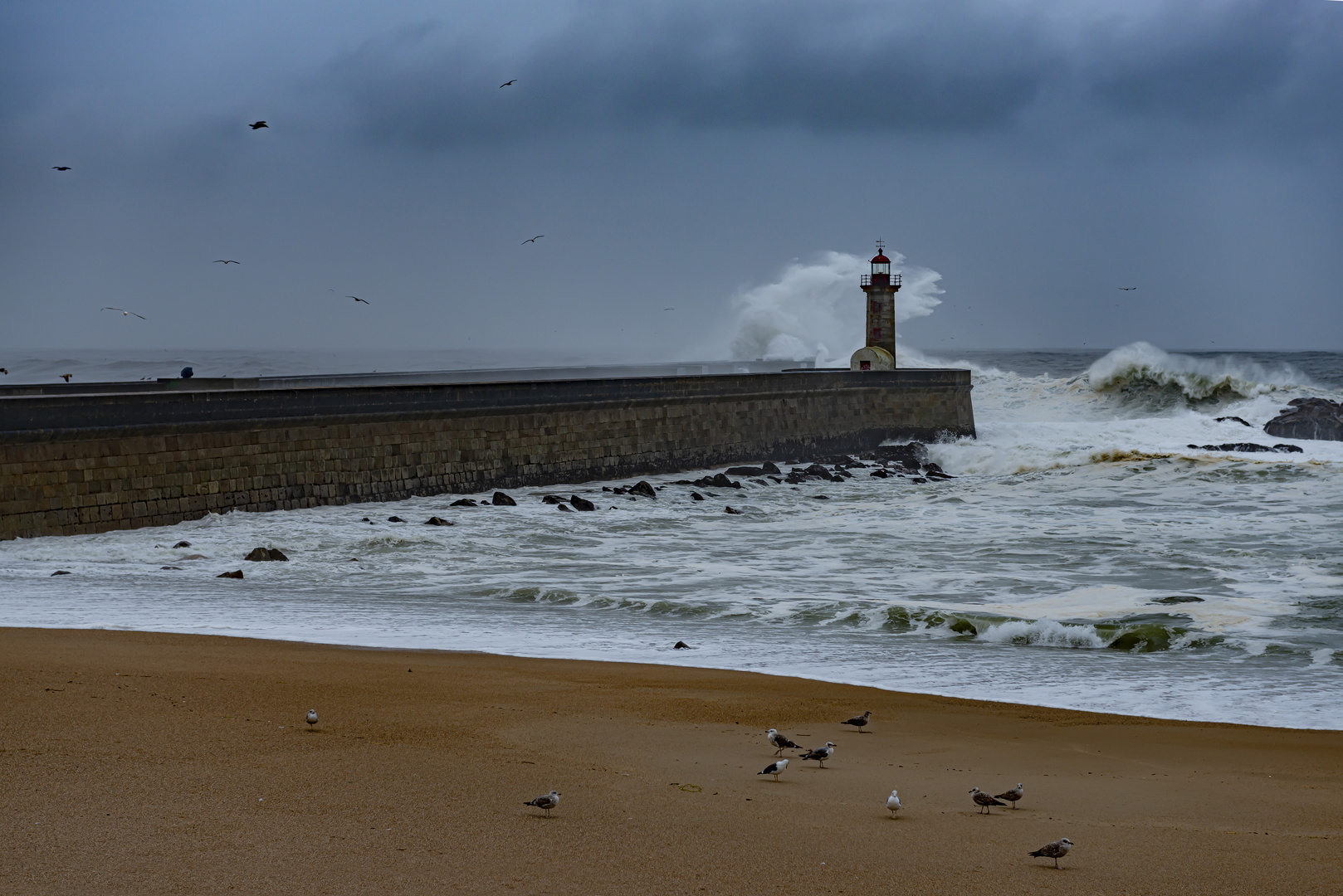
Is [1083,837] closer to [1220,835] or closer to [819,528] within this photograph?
[1220,835]

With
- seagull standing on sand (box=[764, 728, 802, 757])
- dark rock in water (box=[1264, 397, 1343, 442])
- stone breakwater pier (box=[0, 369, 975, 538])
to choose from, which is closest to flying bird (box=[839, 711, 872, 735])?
seagull standing on sand (box=[764, 728, 802, 757])

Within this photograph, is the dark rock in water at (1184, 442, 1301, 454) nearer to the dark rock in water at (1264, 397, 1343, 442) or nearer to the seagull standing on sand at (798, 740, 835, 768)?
the dark rock in water at (1264, 397, 1343, 442)

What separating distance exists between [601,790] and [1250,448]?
2543 centimetres

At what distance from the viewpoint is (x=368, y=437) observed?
17578 millimetres

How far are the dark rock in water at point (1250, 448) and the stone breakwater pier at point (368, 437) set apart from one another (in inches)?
290

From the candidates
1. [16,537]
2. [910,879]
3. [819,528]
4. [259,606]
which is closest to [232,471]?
[16,537]

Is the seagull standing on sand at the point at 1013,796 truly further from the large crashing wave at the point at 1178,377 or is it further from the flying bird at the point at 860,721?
the large crashing wave at the point at 1178,377

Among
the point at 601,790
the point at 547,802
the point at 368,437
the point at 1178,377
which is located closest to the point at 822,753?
the point at 601,790

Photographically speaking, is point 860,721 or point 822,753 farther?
point 860,721

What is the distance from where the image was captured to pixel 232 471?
1569 cm

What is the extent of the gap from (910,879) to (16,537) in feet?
41.7

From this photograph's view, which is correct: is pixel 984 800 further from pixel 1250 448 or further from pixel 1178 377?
pixel 1178 377

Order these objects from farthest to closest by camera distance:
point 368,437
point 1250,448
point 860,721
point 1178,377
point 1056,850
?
point 1178,377 → point 1250,448 → point 368,437 → point 860,721 → point 1056,850

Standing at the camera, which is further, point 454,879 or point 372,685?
point 372,685
